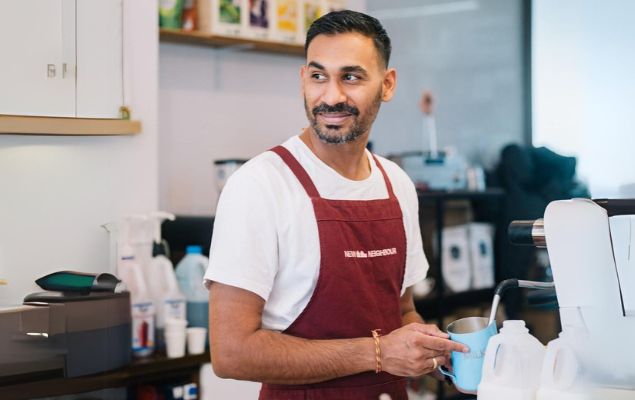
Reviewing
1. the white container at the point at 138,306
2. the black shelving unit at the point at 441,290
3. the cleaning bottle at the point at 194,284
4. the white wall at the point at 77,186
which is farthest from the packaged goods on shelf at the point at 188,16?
the black shelving unit at the point at 441,290

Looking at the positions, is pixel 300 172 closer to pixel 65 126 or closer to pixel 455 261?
pixel 65 126

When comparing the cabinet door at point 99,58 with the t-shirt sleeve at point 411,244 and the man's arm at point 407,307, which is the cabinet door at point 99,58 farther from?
the man's arm at point 407,307

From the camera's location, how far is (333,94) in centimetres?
207

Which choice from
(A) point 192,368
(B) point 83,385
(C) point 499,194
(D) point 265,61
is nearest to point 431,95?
(C) point 499,194

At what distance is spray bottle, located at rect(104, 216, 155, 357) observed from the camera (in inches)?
117

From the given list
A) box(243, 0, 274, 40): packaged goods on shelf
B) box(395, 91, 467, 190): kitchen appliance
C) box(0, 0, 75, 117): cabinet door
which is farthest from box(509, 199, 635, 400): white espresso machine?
box(395, 91, 467, 190): kitchen appliance

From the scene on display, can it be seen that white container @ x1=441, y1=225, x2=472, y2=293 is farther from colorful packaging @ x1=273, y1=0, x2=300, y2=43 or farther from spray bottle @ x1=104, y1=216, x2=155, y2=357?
spray bottle @ x1=104, y1=216, x2=155, y2=357

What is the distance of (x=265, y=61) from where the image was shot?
427 centimetres

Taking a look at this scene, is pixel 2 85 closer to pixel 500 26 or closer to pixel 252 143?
pixel 252 143

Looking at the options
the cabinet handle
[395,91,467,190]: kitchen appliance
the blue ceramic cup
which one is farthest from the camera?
[395,91,467,190]: kitchen appliance

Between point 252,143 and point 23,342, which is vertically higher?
point 252,143

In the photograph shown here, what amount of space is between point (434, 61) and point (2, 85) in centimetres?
329

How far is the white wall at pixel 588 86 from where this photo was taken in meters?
5.62

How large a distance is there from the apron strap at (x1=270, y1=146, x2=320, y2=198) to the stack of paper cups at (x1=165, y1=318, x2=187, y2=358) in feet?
3.68
